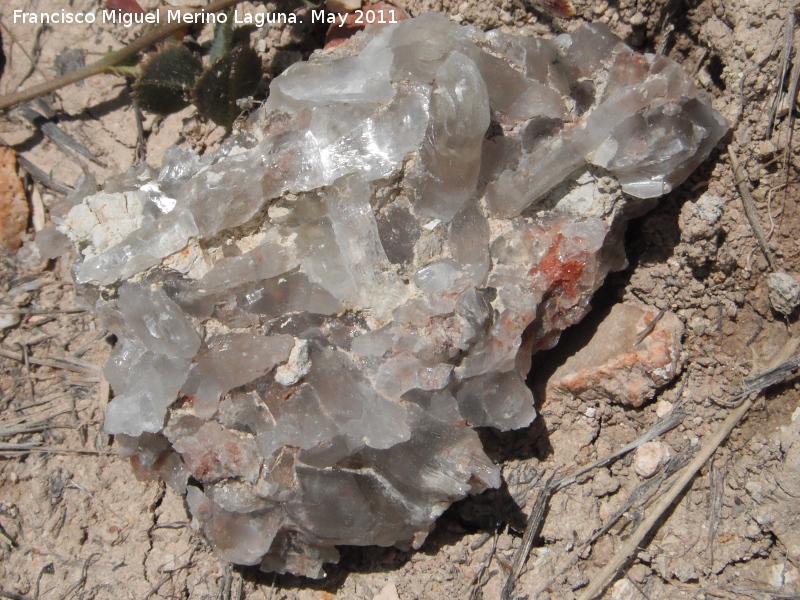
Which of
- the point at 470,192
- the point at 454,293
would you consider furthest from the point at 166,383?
the point at 470,192

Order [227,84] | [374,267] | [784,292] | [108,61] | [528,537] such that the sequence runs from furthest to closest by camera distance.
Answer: [108,61], [227,84], [528,537], [784,292], [374,267]

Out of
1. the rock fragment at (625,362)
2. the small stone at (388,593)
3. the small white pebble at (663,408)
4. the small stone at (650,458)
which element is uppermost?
the rock fragment at (625,362)

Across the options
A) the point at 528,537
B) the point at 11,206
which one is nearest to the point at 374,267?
the point at 528,537

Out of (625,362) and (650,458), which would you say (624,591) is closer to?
(650,458)

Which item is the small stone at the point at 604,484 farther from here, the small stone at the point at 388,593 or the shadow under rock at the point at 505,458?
the small stone at the point at 388,593

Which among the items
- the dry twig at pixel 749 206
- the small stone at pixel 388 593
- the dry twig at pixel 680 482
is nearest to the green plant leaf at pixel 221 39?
the dry twig at pixel 749 206

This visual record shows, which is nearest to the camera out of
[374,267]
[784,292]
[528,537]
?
[374,267]

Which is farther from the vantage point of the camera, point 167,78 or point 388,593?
point 167,78
